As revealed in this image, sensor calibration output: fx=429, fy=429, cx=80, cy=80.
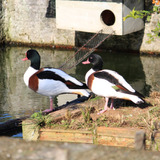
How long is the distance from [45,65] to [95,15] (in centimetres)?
193

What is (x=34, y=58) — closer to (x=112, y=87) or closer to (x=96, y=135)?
(x=112, y=87)

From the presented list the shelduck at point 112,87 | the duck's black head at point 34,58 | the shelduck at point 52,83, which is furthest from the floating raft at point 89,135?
the duck's black head at point 34,58

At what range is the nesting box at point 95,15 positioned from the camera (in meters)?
11.4

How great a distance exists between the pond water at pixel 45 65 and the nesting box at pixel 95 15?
0.92m

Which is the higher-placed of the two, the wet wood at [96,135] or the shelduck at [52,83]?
the shelduck at [52,83]

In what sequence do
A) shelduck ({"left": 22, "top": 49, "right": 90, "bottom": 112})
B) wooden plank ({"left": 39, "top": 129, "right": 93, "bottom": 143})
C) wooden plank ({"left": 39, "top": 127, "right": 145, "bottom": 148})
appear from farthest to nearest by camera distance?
shelduck ({"left": 22, "top": 49, "right": 90, "bottom": 112}), wooden plank ({"left": 39, "top": 129, "right": 93, "bottom": 143}), wooden plank ({"left": 39, "top": 127, "right": 145, "bottom": 148})

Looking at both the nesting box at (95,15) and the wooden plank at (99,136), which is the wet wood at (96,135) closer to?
the wooden plank at (99,136)

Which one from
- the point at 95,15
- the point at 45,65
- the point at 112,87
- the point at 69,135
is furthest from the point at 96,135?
the point at 95,15

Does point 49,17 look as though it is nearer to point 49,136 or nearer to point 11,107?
A: point 11,107

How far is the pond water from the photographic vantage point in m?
8.06

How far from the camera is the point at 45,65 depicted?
11.6 metres

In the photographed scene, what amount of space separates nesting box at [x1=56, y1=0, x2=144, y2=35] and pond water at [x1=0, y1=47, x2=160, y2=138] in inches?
36.1

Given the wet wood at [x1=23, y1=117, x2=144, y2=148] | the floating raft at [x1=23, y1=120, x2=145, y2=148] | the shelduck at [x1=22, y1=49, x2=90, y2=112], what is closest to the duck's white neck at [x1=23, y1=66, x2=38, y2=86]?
the shelduck at [x1=22, y1=49, x2=90, y2=112]

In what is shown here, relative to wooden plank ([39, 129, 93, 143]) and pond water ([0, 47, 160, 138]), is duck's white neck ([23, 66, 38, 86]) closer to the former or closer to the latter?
pond water ([0, 47, 160, 138])
